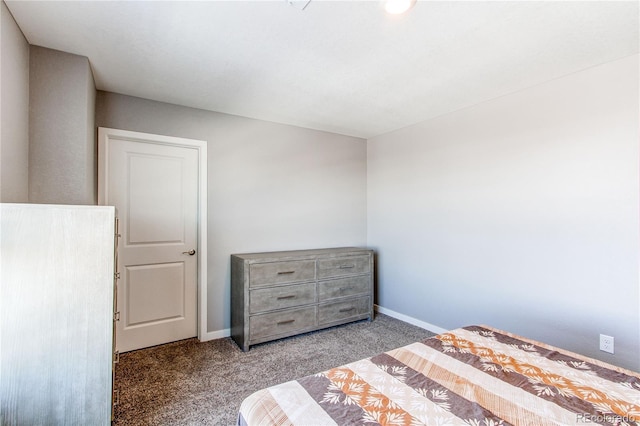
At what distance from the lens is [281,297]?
3.08 meters

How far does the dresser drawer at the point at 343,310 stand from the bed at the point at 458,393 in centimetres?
180

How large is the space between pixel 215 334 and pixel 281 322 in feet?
2.40

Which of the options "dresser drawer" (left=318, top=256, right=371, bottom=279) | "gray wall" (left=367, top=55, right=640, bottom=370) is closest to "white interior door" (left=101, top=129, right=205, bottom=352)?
"dresser drawer" (left=318, top=256, right=371, bottom=279)

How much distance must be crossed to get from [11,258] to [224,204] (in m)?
1.98

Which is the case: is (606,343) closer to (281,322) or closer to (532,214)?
(532,214)

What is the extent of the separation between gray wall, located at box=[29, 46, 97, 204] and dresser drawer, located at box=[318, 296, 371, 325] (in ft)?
7.81

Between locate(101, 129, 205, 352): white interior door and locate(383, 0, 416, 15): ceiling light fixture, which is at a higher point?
locate(383, 0, 416, 15): ceiling light fixture

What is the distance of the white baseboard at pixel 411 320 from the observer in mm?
3346

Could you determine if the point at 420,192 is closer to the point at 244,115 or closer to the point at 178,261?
the point at 244,115

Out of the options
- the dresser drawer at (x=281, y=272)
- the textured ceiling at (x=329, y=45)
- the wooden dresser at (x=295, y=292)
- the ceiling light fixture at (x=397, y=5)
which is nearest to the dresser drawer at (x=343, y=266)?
the wooden dresser at (x=295, y=292)

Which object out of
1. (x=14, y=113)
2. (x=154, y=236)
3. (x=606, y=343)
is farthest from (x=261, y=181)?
(x=606, y=343)

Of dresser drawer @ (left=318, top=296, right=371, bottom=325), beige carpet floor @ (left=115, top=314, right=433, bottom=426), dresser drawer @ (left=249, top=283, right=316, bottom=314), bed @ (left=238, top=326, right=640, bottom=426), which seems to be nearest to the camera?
bed @ (left=238, top=326, right=640, bottom=426)

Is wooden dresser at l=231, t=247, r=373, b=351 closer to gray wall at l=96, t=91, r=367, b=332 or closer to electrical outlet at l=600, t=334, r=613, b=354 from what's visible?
gray wall at l=96, t=91, r=367, b=332

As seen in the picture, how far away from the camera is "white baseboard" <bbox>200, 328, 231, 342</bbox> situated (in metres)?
3.13
